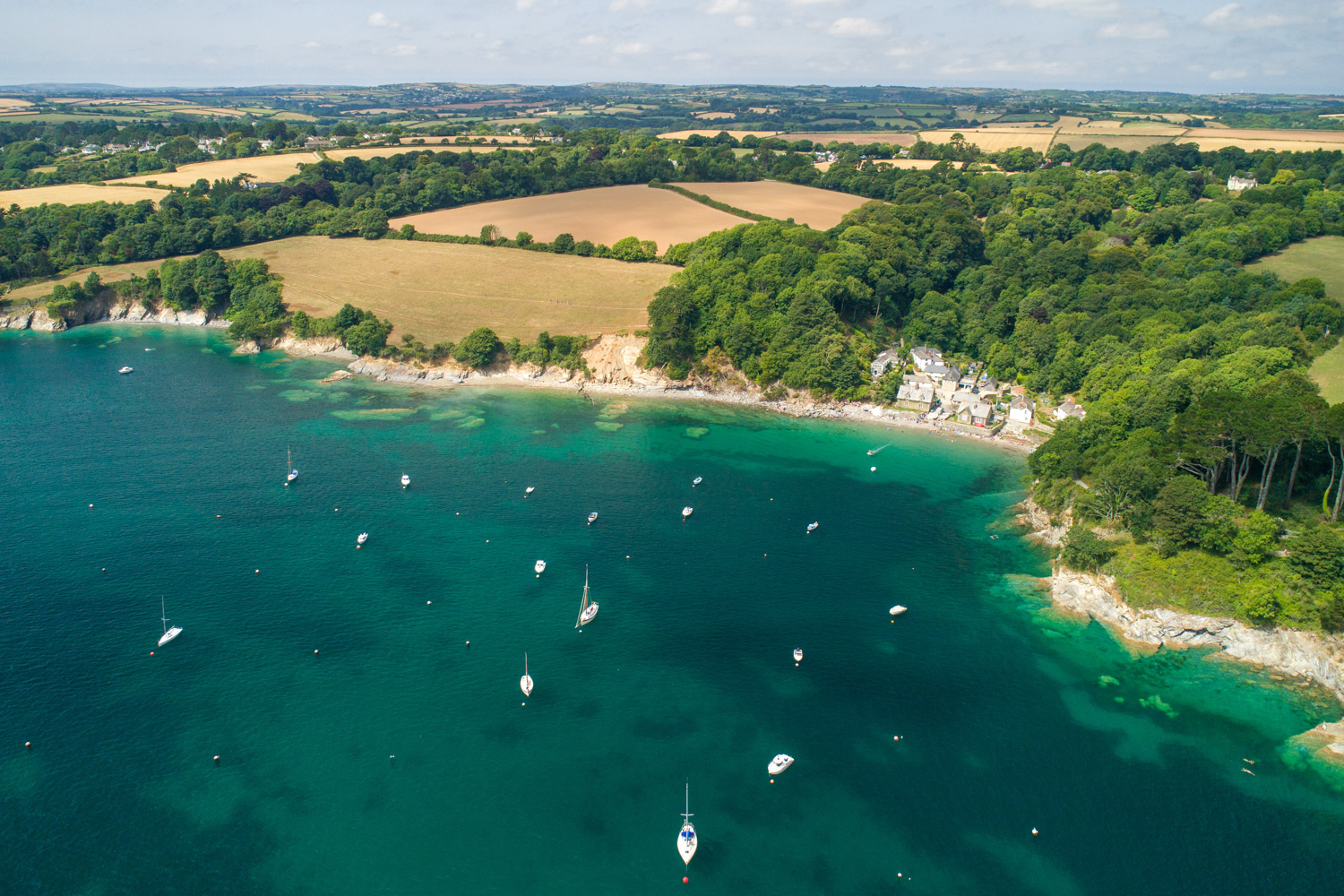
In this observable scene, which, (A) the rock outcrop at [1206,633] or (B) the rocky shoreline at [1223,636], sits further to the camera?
(A) the rock outcrop at [1206,633]

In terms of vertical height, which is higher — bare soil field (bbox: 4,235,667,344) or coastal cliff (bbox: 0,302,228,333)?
bare soil field (bbox: 4,235,667,344)

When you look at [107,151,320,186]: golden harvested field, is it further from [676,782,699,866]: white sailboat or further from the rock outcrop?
the rock outcrop

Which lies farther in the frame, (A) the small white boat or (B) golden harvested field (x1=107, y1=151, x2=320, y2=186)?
(B) golden harvested field (x1=107, y1=151, x2=320, y2=186)

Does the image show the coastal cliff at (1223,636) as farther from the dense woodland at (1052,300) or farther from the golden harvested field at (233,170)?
the golden harvested field at (233,170)

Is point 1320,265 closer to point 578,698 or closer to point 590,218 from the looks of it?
point 590,218

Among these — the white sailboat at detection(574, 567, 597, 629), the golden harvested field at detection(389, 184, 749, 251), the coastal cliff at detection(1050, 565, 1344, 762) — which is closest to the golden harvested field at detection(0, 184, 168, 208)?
the golden harvested field at detection(389, 184, 749, 251)

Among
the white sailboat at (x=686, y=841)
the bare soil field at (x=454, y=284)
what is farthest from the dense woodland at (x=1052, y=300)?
the white sailboat at (x=686, y=841)

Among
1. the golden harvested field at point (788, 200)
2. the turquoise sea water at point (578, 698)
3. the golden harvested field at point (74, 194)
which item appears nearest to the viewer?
the turquoise sea water at point (578, 698)

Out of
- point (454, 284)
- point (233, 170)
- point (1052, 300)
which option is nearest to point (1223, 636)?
point (1052, 300)
